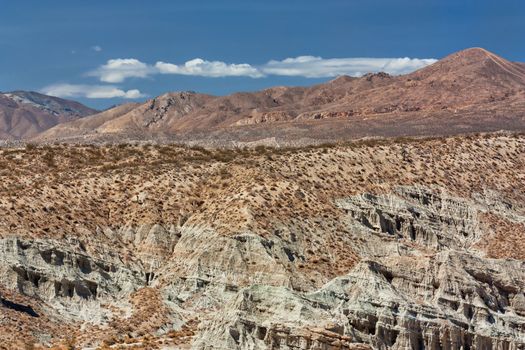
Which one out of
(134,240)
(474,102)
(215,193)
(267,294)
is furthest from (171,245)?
(474,102)

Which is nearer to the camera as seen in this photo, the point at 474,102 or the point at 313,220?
the point at 313,220

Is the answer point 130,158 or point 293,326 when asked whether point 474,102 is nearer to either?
point 130,158

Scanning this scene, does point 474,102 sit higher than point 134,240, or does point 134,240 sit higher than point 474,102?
point 474,102

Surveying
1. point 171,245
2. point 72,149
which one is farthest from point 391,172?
point 72,149

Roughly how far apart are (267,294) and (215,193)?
2339cm

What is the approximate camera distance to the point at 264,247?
5434cm

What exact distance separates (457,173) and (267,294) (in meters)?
38.4

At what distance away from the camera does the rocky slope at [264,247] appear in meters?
41.6

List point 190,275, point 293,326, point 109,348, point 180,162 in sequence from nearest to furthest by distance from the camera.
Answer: point 293,326, point 109,348, point 190,275, point 180,162

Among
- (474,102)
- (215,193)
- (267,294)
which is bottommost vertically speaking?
(267,294)

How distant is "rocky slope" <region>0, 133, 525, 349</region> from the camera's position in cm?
4156

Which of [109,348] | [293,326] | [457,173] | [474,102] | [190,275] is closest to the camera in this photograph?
[293,326]

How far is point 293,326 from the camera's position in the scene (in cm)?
3778

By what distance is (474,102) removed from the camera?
643 feet
